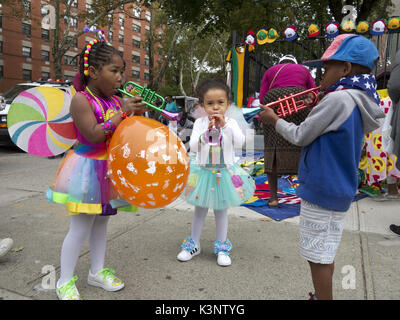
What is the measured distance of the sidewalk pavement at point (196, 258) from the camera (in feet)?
7.12

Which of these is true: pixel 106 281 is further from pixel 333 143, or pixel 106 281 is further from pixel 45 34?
pixel 45 34

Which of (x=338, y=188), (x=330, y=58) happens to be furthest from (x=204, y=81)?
(x=338, y=188)

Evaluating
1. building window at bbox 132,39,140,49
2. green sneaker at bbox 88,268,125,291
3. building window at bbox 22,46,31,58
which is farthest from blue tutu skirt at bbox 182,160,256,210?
building window at bbox 132,39,140,49

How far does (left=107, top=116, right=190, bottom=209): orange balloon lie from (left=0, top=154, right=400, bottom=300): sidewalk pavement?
76cm

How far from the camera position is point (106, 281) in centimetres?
218

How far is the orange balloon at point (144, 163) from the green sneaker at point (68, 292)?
71 cm

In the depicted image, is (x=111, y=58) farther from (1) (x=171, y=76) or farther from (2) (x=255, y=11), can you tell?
(1) (x=171, y=76)

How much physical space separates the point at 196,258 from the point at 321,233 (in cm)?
129

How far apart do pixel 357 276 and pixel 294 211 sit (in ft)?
5.32

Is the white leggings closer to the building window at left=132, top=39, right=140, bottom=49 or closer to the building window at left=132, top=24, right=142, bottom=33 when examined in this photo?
the building window at left=132, top=39, right=140, bottom=49

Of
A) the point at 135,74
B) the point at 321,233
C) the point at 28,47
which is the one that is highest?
the point at 135,74

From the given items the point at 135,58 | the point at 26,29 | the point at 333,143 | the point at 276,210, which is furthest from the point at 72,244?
the point at 135,58

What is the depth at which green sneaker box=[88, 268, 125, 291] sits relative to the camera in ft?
7.11
